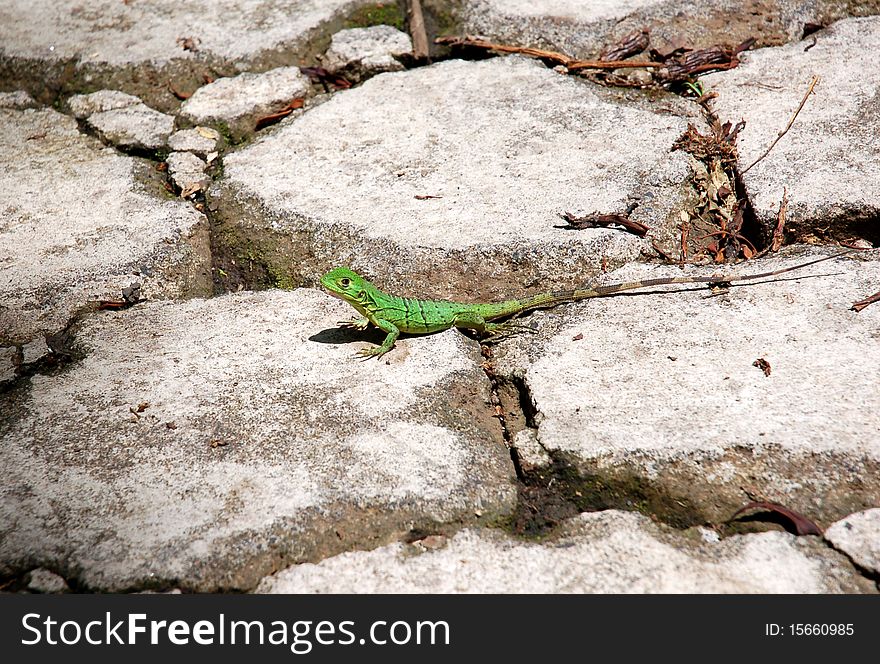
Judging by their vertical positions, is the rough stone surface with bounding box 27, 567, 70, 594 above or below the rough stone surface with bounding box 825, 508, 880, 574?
above

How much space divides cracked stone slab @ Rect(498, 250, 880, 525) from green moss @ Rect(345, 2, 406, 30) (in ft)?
7.87

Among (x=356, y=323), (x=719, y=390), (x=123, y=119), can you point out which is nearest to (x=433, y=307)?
(x=356, y=323)

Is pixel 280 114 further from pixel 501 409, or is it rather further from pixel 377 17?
pixel 501 409

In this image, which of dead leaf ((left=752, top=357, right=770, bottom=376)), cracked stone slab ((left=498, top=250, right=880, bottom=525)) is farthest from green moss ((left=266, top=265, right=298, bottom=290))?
dead leaf ((left=752, top=357, right=770, bottom=376))

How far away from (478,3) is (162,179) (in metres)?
2.10

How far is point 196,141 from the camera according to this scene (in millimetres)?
3914

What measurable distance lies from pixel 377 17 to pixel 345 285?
2.40m

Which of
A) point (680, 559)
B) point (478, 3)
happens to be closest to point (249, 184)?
point (478, 3)

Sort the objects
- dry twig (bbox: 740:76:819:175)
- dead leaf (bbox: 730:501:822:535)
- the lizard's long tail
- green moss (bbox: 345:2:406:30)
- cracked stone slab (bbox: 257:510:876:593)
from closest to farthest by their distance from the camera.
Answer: cracked stone slab (bbox: 257:510:876:593) < dead leaf (bbox: 730:501:822:535) < the lizard's long tail < dry twig (bbox: 740:76:819:175) < green moss (bbox: 345:2:406:30)

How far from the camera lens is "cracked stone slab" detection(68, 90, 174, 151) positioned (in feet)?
12.8

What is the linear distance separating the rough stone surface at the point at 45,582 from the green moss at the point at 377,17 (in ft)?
11.5

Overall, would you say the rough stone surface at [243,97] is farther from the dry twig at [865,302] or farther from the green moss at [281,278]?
the dry twig at [865,302]

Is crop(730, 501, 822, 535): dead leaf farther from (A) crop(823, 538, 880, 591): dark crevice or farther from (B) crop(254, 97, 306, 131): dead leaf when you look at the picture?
(B) crop(254, 97, 306, 131): dead leaf

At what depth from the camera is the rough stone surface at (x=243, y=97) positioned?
4.02 m
